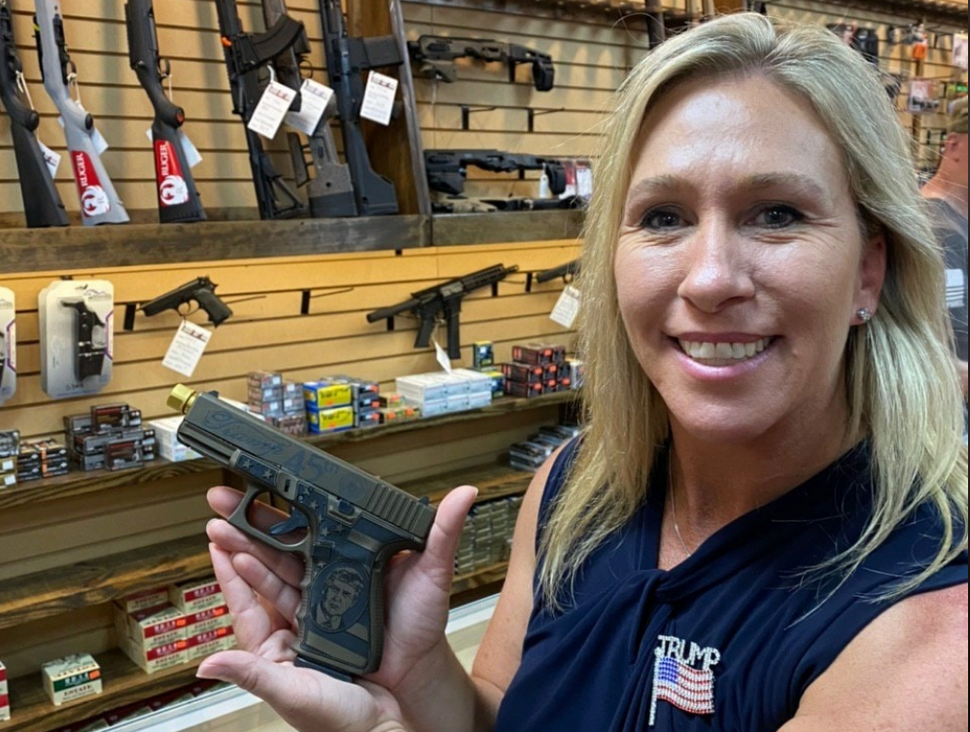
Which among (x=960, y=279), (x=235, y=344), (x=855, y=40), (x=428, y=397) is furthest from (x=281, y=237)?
(x=855, y=40)

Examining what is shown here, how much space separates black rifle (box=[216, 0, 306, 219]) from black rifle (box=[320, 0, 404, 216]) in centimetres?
16

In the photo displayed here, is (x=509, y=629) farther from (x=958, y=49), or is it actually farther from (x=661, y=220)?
(x=958, y=49)

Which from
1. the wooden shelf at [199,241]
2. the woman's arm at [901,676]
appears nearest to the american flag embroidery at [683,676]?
the woman's arm at [901,676]

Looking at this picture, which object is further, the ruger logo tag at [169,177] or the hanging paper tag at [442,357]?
the hanging paper tag at [442,357]

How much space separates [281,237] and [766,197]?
1.57m

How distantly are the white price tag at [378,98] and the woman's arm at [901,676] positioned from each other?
2.04 meters

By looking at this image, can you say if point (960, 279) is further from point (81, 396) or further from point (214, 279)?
point (81, 396)

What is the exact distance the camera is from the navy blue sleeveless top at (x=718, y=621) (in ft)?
2.85

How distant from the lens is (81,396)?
253 centimetres

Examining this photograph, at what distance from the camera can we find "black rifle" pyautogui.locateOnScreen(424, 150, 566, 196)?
286 centimetres

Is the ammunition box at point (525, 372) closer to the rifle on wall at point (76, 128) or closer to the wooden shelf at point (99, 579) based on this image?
the wooden shelf at point (99, 579)

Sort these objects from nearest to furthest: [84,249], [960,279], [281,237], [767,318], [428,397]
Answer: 1. [767,318]
2. [84,249]
3. [281,237]
4. [960,279]
5. [428,397]

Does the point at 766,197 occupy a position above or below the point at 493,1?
below

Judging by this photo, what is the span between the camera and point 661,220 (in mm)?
963
